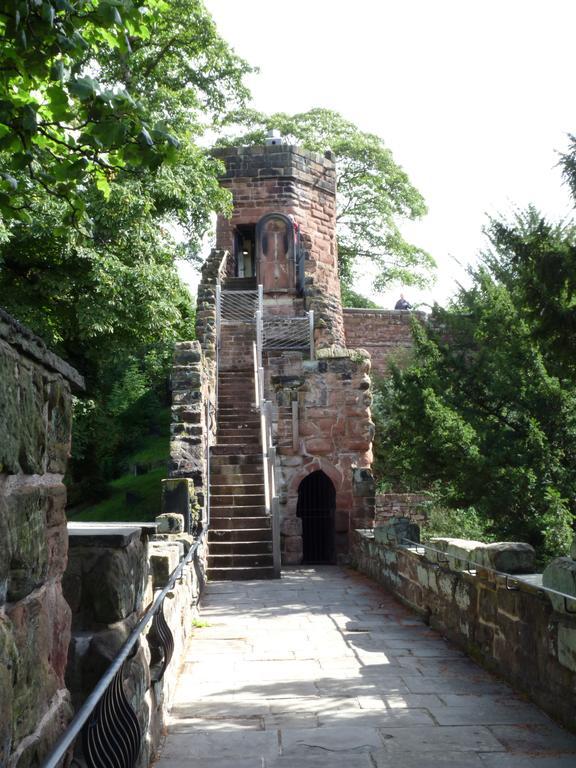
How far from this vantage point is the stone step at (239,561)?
1210 cm

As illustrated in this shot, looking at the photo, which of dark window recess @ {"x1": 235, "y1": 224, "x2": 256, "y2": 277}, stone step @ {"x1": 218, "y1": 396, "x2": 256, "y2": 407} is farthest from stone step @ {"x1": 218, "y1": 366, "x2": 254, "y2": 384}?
dark window recess @ {"x1": 235, "y1": 224, "x2": 256, "y2": 277}

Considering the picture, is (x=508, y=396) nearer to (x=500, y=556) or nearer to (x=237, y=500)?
(x=237, y=500)

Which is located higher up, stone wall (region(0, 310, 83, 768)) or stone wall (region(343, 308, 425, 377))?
stone wall (region(343, 308, 425, 377))

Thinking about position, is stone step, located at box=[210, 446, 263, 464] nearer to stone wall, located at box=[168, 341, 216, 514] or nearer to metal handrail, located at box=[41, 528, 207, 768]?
stone wall, located at box=[168, 341, 216, 514]

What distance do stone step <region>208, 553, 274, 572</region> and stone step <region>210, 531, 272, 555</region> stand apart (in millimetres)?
117

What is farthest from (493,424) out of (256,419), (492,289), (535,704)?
(535,704)

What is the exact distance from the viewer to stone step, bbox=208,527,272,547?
12.5 m

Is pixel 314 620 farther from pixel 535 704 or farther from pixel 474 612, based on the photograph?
pixel 535 704

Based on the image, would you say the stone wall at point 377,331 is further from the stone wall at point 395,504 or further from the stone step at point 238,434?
the stone step at point 238,434

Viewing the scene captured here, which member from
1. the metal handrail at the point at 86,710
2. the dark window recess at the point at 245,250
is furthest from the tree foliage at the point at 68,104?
the dark window recess at the point at 245,250

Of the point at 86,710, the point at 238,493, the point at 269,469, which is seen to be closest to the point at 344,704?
the point at 86,710

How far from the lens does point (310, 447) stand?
14.8m

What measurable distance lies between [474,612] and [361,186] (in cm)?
2818

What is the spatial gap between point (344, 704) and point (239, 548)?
7.17 m
